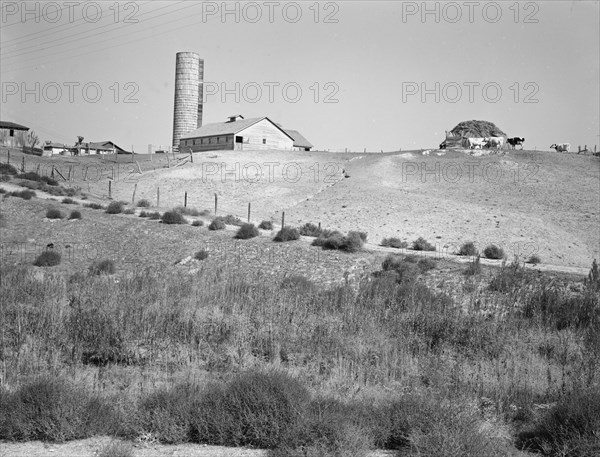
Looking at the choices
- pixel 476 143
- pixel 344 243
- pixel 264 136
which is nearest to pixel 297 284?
pixel 344 243

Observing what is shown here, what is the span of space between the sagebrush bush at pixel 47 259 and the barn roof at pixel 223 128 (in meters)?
51.9

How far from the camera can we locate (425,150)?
6994cm

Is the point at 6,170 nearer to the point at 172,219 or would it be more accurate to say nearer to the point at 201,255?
the point at 172,219

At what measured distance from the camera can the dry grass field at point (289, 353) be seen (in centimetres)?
698

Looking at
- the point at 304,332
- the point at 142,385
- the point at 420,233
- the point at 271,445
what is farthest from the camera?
the point at 420,233

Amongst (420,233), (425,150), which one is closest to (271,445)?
(420,233)

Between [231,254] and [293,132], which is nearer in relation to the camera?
[231,254]

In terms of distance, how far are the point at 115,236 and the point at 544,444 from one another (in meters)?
26.6

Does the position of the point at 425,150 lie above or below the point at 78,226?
above

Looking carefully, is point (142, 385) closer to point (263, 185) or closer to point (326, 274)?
point (326, 274)

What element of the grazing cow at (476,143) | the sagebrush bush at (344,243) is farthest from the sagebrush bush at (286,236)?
the grazing cow at (476,143)

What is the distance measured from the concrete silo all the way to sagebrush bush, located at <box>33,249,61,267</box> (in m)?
61.3

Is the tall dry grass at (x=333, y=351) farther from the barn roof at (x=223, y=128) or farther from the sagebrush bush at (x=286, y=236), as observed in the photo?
the barn roof at (x=223, y=128)

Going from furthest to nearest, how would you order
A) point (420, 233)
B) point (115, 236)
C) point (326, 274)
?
point (420, 233), point (115, 236), point (326, 274)
